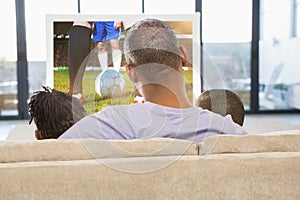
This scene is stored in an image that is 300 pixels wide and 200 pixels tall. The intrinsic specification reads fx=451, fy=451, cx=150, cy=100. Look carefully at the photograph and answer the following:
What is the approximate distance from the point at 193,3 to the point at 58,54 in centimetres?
277

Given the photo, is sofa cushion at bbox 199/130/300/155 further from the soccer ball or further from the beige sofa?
the soccer ball

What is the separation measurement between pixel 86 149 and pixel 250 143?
0.50 metres

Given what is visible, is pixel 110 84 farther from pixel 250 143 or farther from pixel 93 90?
pixel 250 143

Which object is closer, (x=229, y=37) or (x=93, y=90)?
(x=93, y=90)

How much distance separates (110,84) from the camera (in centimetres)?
305

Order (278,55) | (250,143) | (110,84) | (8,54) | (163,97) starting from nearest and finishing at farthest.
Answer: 1. (250,143)
2. (163,97)
3. (110,84)
4. (8,54)
5. (278,55)

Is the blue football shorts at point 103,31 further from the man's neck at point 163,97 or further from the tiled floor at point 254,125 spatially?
the man's neck at point 163,97

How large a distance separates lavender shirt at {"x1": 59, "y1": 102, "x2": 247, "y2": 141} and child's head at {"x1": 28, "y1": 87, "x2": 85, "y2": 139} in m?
0.34

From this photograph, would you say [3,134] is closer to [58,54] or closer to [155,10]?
[58,54]

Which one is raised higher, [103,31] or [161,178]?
[103,31]

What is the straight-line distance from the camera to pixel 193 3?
6.88 metres

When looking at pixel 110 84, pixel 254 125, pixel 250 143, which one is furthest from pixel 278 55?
pixel 250 143

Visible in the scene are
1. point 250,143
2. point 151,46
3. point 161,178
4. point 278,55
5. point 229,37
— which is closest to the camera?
point 161,178

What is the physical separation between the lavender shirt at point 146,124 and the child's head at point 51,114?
0.34 m
